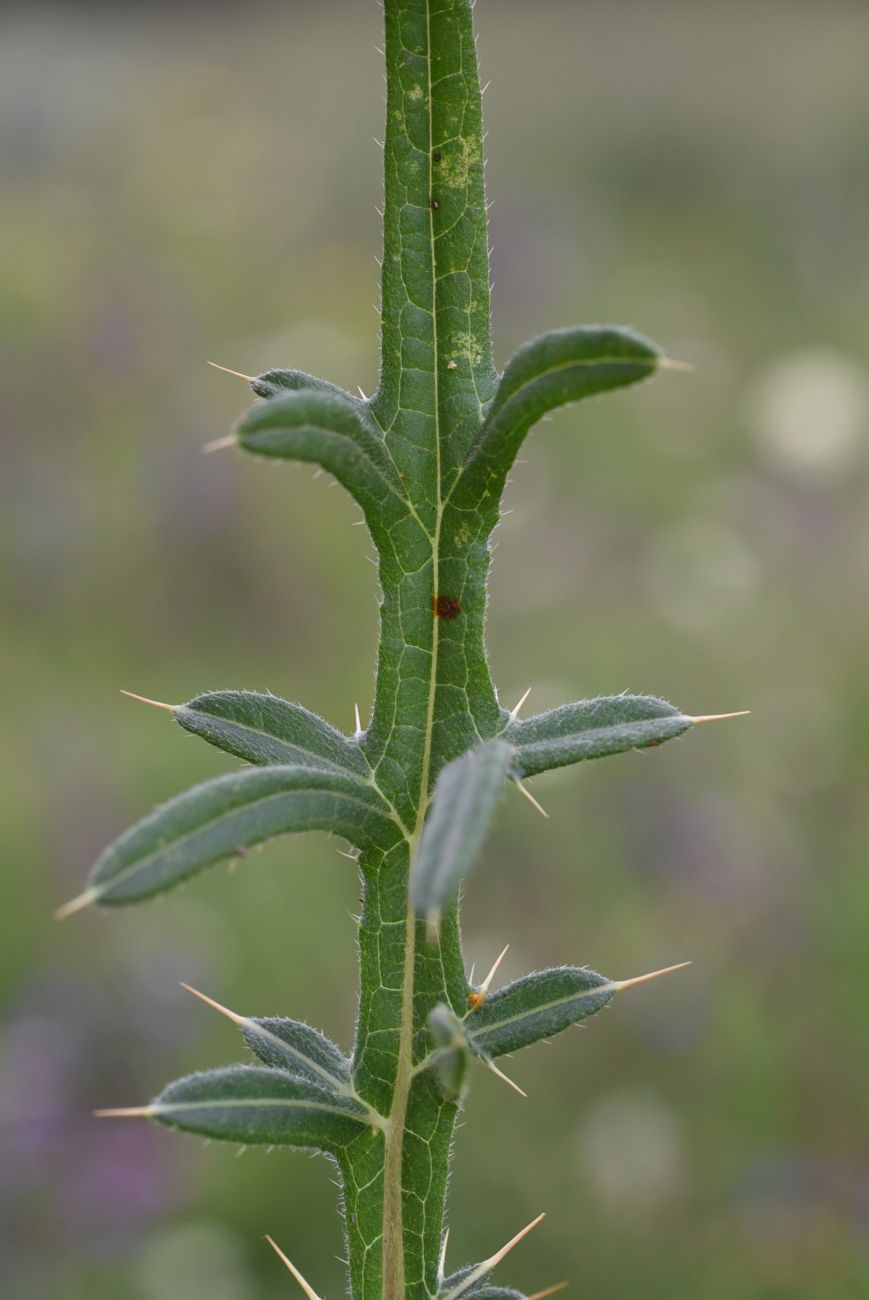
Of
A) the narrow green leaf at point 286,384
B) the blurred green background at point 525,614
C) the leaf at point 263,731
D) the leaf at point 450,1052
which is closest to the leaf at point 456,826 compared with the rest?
the leaf at point 450,1052

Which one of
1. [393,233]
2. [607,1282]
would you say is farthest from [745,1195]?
[393,233]

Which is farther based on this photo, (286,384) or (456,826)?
(286,384)

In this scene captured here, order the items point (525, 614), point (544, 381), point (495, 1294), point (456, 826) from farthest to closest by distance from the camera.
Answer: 1. point (525, 614)
2. point (495, 1294)
3. point (544, 381)
4. point (456, 826)

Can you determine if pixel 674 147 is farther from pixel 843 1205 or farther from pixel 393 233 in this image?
pixel 393 233

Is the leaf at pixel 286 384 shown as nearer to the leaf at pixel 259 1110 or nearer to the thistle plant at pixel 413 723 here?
the thistle plant at pixel 413 723

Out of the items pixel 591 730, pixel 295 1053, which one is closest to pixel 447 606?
pixel 591 730

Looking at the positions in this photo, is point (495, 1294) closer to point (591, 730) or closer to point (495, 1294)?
point (495, 1294)

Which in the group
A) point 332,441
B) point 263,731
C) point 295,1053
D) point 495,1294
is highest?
point 332,441

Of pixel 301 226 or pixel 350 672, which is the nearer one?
pixel 350 672
